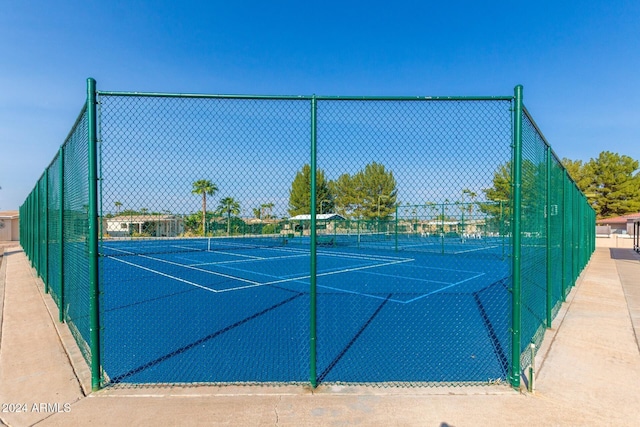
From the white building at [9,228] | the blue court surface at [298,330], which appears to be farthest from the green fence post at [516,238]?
the white building at [9,228]

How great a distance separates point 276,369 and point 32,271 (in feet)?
40.9

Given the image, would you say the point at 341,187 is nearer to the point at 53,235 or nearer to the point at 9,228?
the point at 53,235

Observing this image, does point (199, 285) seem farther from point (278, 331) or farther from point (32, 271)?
point (32, 271)

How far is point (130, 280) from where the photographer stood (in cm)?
1131

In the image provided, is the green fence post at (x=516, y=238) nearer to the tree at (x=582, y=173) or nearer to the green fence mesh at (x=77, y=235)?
the green fence mesh at (x=77, y=235)

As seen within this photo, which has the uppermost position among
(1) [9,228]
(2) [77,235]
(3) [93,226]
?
(3) [93,226]

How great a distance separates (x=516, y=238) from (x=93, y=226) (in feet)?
13.4

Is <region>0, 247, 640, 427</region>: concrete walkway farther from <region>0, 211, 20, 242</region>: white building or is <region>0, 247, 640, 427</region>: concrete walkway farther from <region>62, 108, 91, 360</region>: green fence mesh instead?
<region>0, 211, 20, 242</region>: white building

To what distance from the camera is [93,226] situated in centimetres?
333

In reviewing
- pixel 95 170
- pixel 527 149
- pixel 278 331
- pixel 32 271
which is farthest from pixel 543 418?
pixel 32 271

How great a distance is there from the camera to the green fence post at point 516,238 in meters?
3.43

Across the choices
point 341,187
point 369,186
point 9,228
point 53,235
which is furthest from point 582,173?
point 9,228

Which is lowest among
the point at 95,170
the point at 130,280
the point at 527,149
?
the point at 130,280

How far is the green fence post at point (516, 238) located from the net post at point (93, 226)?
403cm
